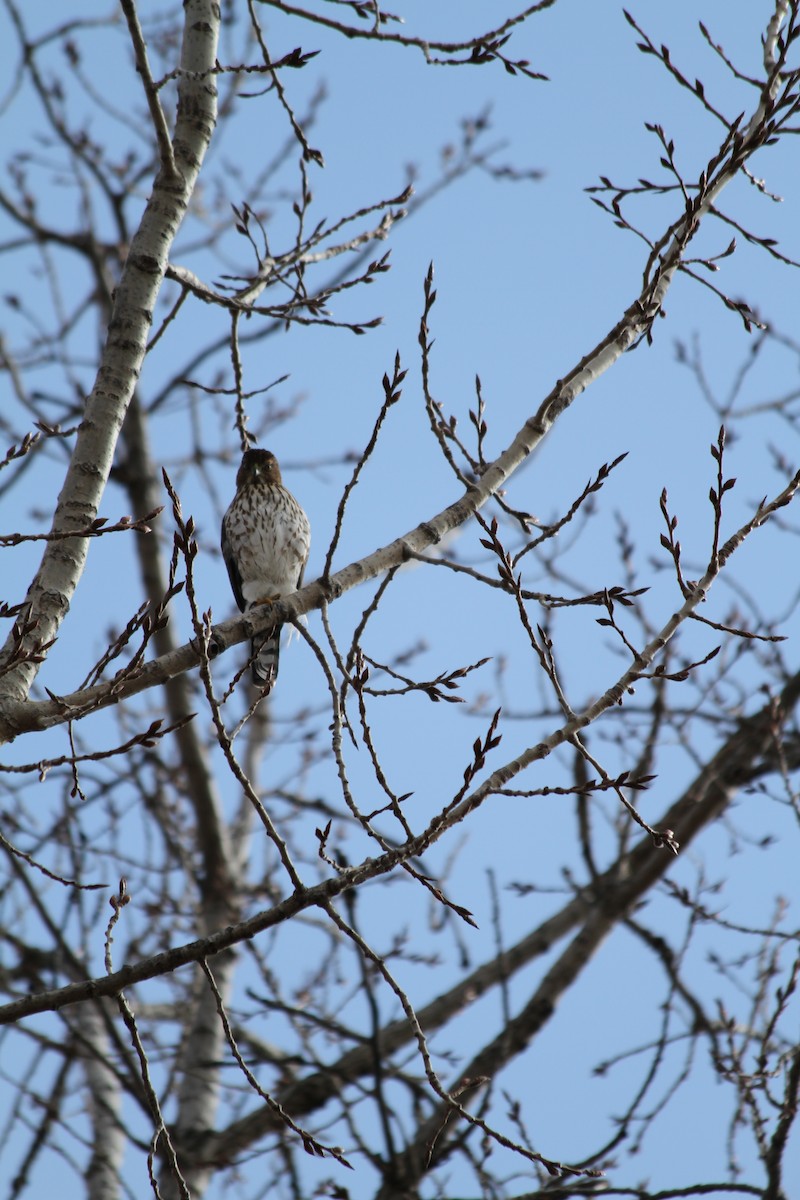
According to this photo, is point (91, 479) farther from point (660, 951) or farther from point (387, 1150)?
point (660, 951)

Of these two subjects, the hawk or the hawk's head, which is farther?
the hawk's head

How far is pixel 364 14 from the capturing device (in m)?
3.58

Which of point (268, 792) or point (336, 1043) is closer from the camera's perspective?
point (336, 1043)

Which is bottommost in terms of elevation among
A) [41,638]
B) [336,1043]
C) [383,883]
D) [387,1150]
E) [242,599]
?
[387,1150]

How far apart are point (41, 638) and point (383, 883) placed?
4.53m

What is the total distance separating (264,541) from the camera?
5941 millimetres

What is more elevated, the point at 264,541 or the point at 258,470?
the point at 258,470

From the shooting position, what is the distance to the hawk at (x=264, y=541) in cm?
594

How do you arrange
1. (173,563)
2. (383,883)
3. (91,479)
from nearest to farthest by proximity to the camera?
(173,563) < (91,479) < (383,883)

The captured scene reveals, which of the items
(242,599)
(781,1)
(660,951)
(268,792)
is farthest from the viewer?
(268,792)

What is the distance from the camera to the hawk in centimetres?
594

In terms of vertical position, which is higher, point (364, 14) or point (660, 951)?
point (364, 14)

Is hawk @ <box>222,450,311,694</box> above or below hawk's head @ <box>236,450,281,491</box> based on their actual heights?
below

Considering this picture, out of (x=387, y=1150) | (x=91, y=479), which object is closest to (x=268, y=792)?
(x=387, y=1150)
